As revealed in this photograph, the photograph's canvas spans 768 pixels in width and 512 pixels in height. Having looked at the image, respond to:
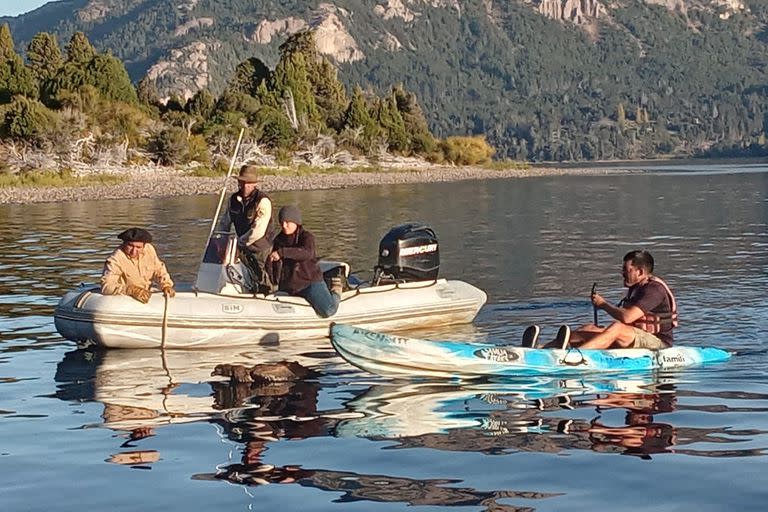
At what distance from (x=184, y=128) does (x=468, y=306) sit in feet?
223

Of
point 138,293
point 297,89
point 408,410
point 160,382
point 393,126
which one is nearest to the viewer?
point 408,410

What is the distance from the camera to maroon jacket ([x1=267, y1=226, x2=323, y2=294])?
15078mm

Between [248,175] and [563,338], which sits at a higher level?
[248,175]

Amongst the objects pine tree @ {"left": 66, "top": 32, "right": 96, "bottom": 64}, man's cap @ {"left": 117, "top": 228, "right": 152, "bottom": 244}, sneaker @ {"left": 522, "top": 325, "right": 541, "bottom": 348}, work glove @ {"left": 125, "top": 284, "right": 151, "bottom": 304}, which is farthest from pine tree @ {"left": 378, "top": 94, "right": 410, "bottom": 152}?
sneaker @ {"left": 522, "top": 325, "right": 541, "bottom": 348}

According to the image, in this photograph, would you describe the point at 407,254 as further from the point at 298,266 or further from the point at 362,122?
the point at 362,122

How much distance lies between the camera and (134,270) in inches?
585

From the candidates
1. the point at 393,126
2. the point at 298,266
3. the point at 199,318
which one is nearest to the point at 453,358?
the point at 298,266

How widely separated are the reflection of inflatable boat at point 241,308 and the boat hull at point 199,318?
1cm

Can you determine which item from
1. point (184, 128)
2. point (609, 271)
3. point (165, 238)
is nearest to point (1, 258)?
point (165, 238)

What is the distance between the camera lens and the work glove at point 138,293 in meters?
Answer: 14.6

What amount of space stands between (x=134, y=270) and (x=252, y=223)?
5.75ft

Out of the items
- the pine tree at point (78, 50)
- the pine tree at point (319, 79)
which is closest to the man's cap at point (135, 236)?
the pine tree at point (78, 50)

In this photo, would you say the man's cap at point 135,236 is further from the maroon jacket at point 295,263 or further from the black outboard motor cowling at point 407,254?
the black outboard motor cowling at point 407,254

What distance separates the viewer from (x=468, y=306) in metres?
17.2
